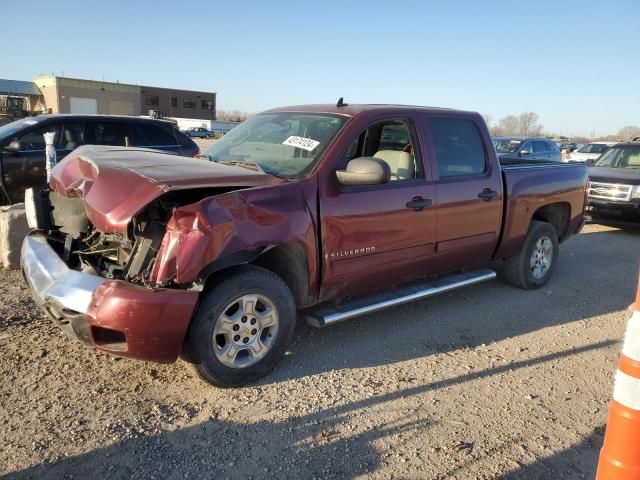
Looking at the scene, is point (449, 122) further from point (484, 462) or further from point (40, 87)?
point (40, 87)

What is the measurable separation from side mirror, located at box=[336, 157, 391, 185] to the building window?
258 feet

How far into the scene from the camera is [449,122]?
4.96 metres

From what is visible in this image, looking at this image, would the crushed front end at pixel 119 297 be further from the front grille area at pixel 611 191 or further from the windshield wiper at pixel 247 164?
the front grille area at pixel 611 191

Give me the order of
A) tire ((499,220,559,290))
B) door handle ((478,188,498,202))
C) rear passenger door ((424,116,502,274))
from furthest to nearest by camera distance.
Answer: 1. tire ((499,220,559,290))
2. door handle ((478,188,498,202))
3. rear passenger door ((424,116,502,274))

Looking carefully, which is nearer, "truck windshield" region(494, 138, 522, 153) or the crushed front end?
the crushed front end

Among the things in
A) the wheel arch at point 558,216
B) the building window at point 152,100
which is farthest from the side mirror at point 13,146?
the building window at point 152,100

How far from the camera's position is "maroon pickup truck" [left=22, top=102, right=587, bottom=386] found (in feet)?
10.1

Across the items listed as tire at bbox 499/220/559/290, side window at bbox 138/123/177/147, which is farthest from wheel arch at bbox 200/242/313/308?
side window at bbox 138/123/177/147

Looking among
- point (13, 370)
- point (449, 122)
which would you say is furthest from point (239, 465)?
point (449, 122)

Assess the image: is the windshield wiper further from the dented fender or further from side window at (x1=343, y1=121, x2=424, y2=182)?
side window at (x1=343, y1=121, x2=424, y2=182)

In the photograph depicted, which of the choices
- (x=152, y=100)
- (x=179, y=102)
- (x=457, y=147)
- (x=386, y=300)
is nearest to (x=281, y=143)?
(x=386, y=300)

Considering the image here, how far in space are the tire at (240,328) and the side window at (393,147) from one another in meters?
→ 1.50

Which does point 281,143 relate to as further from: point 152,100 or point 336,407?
point 152,100

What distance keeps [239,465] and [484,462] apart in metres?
1.36
